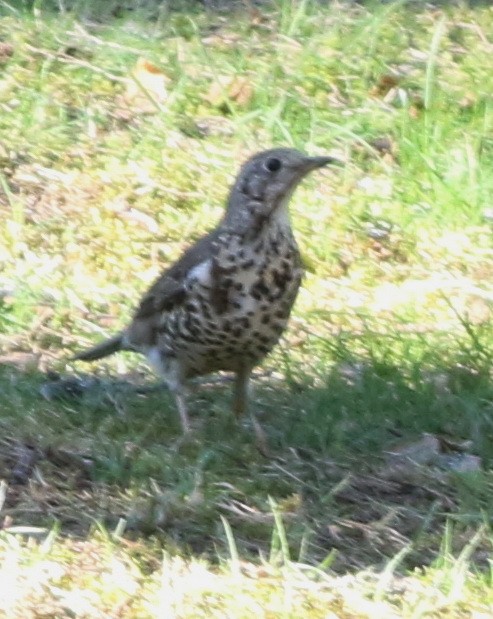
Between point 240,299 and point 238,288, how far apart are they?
0.12 ft

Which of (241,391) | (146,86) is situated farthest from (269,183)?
(146,86)

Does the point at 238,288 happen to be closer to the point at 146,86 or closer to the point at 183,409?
the point at 183,409

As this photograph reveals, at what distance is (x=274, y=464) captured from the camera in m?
5.06

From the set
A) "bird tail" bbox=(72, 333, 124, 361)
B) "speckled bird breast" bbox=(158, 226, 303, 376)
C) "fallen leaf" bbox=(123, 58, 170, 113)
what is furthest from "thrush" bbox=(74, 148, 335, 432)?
"fallen leaf" bbox=(123, 58, 170, 113)

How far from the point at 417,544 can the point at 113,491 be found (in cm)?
90

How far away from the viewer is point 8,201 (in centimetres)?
721

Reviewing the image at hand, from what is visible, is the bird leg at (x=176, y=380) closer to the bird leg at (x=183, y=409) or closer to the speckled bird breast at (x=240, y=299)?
the bird leg at (x=183, y=409)

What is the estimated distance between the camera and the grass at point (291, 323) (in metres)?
4.16

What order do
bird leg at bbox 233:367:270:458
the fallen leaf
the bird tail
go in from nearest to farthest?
bird leg at bbox 233:367:270:458
the bird tail
the fallen leaf

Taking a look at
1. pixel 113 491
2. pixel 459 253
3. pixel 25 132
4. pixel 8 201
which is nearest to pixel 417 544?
pixel 113 491

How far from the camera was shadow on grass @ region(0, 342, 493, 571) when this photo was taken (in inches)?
177

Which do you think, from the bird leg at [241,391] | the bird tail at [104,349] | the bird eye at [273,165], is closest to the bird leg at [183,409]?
the bird leg at [241,391]

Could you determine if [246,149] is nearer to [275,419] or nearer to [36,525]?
[275,419]

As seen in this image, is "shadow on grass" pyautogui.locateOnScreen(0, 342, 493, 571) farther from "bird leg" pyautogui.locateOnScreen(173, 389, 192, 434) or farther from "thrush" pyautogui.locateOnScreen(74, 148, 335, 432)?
"thrush" pyautogui.locateOnScreen(74, 148, 335, 432)
